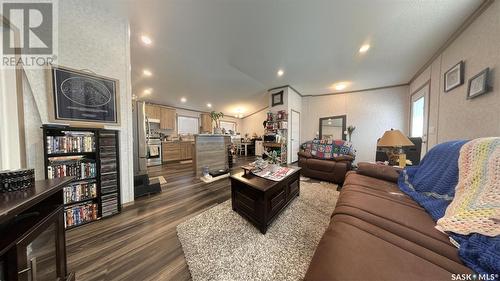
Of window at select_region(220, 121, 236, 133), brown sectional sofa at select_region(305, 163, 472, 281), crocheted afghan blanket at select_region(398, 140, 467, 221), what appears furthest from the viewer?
window at select_region(220, 121, 236, 133)

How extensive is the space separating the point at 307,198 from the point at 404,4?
274 centimetres

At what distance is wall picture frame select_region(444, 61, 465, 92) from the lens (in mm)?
1938

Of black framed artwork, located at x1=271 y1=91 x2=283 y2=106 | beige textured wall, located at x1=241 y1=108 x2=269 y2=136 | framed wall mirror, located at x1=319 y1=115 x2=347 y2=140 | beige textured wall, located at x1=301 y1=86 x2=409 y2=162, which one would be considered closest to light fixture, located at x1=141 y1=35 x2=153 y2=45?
black framed artwork, located at x1=271 y1=91 x2=283 y2=106

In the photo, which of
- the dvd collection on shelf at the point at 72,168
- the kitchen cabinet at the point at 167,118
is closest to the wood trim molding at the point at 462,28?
the dvd collection on shelf at the point at 72,168

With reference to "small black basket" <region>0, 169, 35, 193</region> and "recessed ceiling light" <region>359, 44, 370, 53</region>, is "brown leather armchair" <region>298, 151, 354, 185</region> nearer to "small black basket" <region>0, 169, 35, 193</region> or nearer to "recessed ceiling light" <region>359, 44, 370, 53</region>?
"recessed ceiling light" <region>359, 44, 370, 53</region>

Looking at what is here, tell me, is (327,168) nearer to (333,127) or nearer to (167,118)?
(333,127)

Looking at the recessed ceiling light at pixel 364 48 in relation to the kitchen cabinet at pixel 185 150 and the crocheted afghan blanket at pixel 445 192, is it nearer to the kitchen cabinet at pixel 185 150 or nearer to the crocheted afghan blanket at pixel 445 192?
the crocheted afghan blanket at pixel 445 192

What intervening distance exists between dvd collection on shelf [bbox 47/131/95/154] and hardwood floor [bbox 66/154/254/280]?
0.85 m

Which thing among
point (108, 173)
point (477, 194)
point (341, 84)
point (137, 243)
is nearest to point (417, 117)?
point (341, 84)

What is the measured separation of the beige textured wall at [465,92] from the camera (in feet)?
4.91

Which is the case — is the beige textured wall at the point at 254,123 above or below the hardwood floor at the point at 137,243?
above

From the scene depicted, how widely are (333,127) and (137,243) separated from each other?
5721 millimetres

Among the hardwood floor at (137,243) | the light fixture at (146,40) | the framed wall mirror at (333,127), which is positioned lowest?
the hardwood floor at (137,243)

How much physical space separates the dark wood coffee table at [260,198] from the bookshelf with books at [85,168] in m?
1.53
